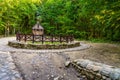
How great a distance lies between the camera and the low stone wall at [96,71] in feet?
24.2

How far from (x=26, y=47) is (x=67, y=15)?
1344 centimetres

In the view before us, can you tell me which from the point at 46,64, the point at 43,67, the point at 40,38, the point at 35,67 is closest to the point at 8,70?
the point at 35,67

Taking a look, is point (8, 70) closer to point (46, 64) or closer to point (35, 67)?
point (35, 67)

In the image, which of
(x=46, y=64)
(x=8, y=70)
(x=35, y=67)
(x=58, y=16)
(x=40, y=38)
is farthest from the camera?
(x=58, y=16)

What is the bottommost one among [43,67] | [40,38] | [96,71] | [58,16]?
[43,67]

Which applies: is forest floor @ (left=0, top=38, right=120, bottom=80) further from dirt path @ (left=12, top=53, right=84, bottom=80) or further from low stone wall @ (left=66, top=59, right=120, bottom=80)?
low stone wall @ (left=66, top=59, right=120, bottom=80)

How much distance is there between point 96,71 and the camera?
8055 millimetres

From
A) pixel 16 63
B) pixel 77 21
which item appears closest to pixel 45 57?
pixel 16 63

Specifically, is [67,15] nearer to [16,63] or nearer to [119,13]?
[119,13]

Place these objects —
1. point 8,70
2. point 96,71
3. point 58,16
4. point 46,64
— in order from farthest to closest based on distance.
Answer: point 58,16
point 46,64
point 8,70
point 96,71

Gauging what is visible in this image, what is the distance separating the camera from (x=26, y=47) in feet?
46.8

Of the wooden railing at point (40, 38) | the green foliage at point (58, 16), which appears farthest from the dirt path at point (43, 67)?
the green foliage at point (58, 16)

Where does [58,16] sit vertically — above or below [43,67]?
above

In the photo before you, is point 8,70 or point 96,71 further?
point 8,70
